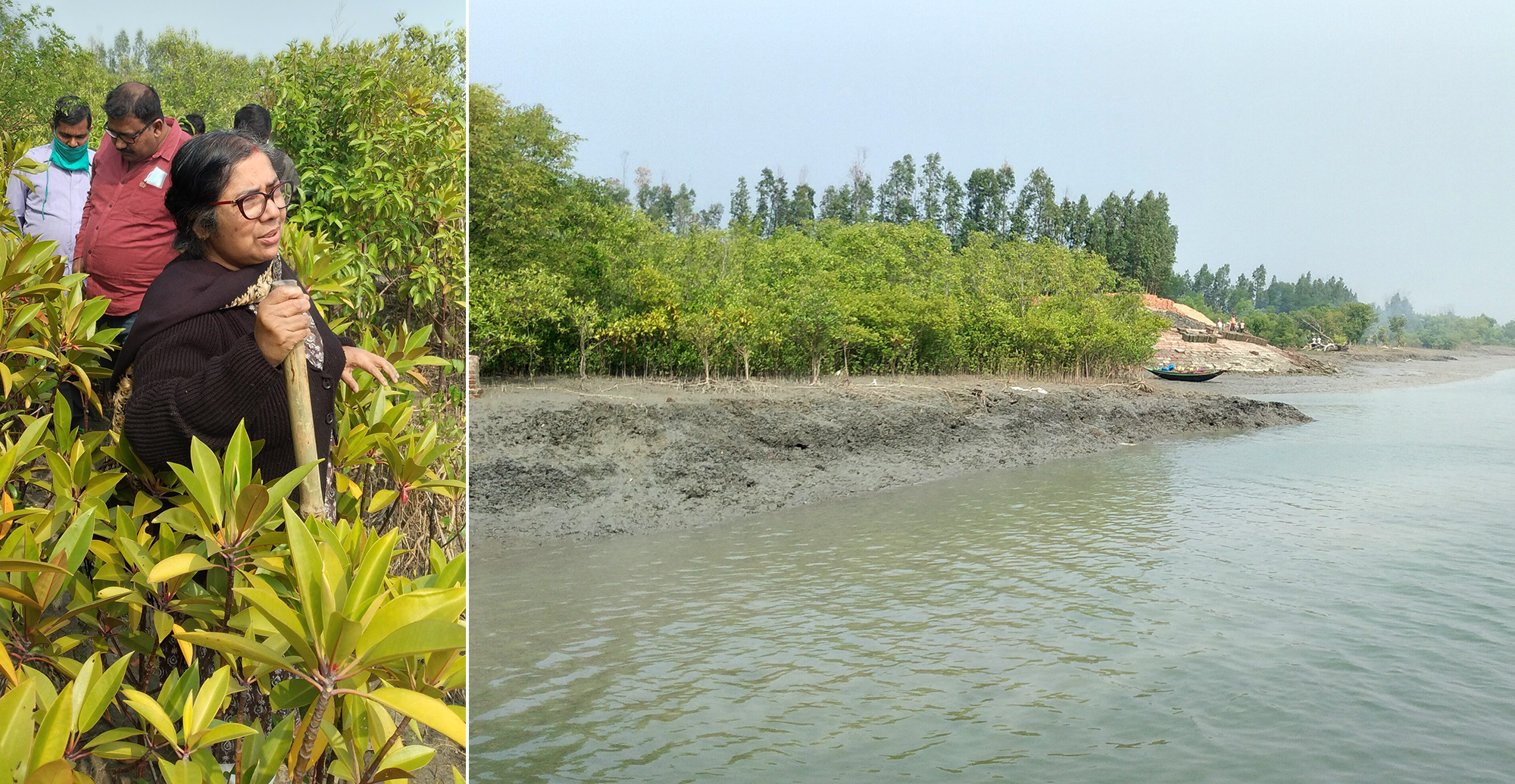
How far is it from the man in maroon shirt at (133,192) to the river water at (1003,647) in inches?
142

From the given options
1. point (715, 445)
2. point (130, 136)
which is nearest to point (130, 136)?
point (130, 136)

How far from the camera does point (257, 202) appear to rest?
2.76 ft

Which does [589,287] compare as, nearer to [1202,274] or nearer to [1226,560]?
[1226,560]

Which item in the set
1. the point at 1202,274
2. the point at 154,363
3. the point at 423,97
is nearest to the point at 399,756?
the point at 154,363

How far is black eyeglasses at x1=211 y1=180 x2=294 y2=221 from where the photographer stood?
83 cm

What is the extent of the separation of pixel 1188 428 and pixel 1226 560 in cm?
759

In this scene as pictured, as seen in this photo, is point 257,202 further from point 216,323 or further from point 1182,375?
point 1182,375

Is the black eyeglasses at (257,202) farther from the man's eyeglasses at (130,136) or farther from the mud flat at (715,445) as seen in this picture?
the mud flat at (715,445)

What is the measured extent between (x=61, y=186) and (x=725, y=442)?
8.98 m

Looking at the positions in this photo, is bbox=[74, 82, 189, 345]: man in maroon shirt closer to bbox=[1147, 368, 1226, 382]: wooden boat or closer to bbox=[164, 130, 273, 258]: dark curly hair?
bbox=[164, 130, 273, 258]: dark curly hair

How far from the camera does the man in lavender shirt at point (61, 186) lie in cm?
108

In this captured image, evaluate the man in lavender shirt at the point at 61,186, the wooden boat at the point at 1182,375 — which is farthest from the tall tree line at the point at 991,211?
the man in lavender shirt at the point at 61,186

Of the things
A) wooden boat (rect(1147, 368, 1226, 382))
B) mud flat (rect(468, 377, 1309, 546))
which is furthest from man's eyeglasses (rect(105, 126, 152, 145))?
wooden boat (rect(1147, 368, 1226, 382))

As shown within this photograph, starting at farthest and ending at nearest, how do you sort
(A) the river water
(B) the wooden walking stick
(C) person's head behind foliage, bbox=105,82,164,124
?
(A) the river water
(C) person's head behind foliage, bbox=105,82,164,124
(B) the wooden walking stick
